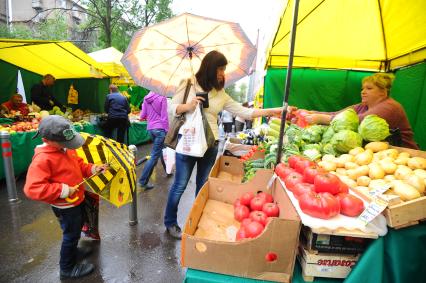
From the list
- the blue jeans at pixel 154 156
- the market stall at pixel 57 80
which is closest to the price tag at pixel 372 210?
the blue jeans at pixel 154 156

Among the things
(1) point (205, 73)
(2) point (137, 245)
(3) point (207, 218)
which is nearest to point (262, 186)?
(3) point (207, 218)

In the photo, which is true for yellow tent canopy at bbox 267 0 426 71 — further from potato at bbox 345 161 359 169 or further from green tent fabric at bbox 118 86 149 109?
green tent fabric at bbox 118 86 149 109

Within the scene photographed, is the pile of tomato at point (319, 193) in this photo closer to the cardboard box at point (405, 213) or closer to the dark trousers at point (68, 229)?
the cardboard box at point (405, 213)

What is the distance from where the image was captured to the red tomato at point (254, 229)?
165 centimetres

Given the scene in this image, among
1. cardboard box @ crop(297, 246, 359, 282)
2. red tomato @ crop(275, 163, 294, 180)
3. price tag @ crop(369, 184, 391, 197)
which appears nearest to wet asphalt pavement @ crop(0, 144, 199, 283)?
red tomato @ crop(275, 163, 294, 180)

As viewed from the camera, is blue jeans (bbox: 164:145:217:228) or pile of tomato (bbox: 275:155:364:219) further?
blue jeans (bbox: 164:145:217:228)

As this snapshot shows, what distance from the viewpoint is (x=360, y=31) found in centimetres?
400

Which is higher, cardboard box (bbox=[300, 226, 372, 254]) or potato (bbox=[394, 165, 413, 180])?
potato (bbox=[394, 165, 413, 180])

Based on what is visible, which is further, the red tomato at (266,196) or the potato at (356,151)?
the potato at (356,151)

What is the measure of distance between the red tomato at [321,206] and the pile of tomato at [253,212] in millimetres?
273

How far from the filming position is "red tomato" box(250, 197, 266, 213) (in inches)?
78.8

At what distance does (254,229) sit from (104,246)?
2311 millimetres

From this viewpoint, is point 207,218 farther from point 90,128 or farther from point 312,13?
point 90,128

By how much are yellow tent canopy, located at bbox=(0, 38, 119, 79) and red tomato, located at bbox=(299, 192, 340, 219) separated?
6.66 meters
